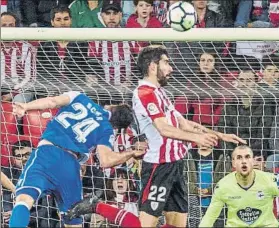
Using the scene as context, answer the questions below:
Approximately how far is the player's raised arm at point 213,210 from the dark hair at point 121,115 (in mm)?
767

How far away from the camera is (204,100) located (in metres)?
10.0

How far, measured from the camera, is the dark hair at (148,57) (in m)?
9.25

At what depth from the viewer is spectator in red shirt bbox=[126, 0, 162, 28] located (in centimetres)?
1132

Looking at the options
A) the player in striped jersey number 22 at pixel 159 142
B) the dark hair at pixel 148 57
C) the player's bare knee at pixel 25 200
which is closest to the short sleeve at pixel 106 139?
the player in striped jersey number 22 at pixel 159 142

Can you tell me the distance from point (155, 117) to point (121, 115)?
367mm

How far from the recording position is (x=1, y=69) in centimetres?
985

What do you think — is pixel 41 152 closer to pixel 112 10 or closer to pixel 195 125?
pixel 195 125

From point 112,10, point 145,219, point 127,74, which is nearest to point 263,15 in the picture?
point 112,10

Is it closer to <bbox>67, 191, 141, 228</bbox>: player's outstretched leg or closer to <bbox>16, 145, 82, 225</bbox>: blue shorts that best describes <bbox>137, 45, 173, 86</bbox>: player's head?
<bbox>16, 145, 82, 225</bbox>: blue shorts

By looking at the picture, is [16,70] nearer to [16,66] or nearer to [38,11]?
[16,66]

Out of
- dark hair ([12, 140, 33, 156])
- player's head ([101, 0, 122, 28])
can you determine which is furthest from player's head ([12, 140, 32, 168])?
player's head ([101, 0, 122, 28])

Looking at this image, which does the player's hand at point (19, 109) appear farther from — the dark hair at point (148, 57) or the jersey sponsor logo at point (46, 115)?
the dark hair at point (148, 57)

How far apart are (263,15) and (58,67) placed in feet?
7.40

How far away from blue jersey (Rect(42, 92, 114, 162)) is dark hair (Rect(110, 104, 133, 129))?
126mm
